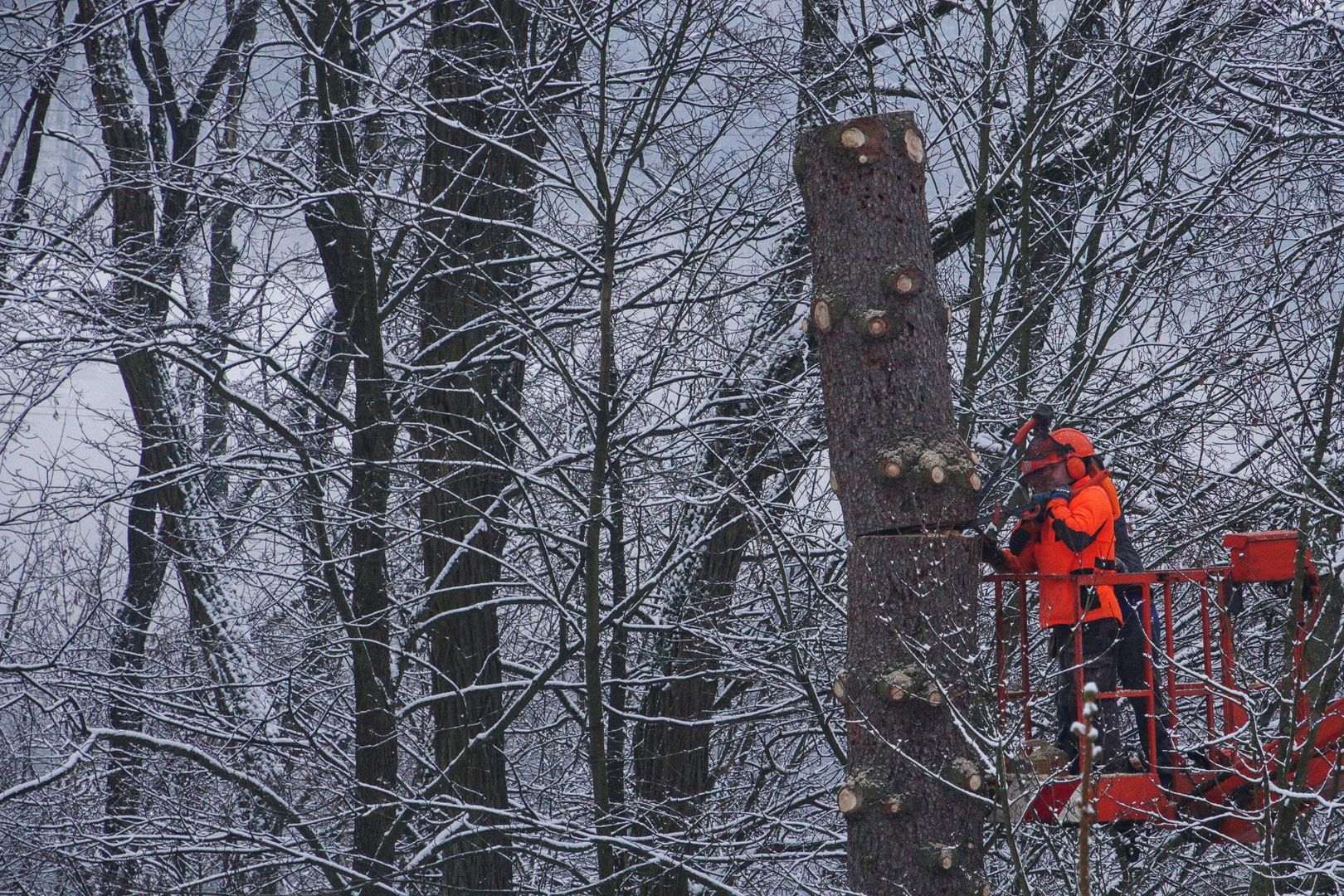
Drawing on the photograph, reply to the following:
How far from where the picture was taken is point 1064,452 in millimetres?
4754

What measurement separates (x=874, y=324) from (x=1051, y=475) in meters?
1.36

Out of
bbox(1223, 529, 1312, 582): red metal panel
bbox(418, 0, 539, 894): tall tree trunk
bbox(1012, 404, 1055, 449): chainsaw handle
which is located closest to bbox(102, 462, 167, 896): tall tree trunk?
bbox(418, 0, 539, 894): tall tree trunk

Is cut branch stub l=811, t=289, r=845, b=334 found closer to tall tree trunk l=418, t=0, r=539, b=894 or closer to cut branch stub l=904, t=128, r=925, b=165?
cut branch stub l=904, t=128, r=925, b=165

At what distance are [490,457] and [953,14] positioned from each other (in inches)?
148

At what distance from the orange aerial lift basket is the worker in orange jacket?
121mm

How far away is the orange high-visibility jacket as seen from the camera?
466cm

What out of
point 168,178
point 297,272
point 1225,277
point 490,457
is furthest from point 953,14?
point 168,178

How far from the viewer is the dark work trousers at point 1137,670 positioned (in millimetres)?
4895

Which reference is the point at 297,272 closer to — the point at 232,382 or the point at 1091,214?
the point at 232,382

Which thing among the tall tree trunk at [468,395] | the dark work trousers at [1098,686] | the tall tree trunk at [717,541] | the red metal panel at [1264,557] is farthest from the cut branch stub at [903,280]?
the tall tree trunk at [468,395]

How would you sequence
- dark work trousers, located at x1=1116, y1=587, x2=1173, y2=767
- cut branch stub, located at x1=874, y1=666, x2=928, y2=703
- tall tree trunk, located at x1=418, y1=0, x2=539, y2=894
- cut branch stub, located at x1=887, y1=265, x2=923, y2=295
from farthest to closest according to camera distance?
tall tree trunk, located at x1=418, y1=0, x2=539, y2=894 → dark work trousers, located at x1=1116, y1=587, x2=1173, y2=767 → cut branch stub, located at x1=887, y1=265, x2=923, y2=295 → cut branch stub, located at x1=874, y1=666, x2=928, y2=703

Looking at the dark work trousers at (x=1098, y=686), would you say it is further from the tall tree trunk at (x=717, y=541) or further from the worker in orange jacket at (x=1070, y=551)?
the tall tree trunk at (x=717, y=541)

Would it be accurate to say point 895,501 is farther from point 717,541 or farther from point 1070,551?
point 717,541

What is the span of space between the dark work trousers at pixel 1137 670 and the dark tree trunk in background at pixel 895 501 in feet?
4.52
